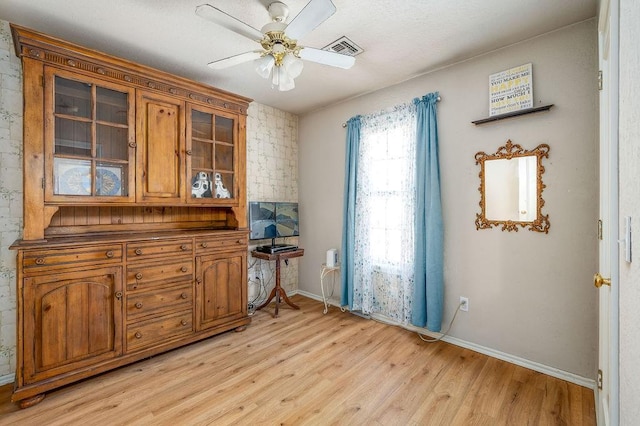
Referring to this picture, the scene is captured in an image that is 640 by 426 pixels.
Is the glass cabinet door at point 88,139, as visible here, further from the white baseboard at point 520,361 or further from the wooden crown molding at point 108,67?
the white baseboard at point 520,361

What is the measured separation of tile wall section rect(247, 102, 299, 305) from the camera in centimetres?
370

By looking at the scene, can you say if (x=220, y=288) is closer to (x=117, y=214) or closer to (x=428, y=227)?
(x=117, y=214)

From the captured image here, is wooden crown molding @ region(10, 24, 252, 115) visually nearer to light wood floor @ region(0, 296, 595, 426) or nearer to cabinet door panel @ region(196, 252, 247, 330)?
cabinet door panel @ region(196, 252, 247, 330)

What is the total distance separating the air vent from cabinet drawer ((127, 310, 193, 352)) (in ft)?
8.42

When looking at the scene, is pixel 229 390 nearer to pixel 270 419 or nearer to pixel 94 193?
pixel 270 419

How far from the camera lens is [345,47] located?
238cm

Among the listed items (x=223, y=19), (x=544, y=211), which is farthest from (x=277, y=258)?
(x=544, y=211)

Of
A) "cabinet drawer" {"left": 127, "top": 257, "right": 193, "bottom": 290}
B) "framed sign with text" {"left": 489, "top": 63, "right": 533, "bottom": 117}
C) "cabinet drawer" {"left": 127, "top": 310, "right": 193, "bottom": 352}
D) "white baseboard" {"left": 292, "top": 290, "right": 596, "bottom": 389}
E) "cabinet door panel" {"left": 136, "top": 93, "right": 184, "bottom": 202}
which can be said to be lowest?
"white baseboard" {"left": 292, "top": 290, "right": 596, "bottom": 389}

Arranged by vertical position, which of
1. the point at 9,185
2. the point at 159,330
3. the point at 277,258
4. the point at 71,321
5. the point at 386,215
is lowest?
Result: the point at 159,330

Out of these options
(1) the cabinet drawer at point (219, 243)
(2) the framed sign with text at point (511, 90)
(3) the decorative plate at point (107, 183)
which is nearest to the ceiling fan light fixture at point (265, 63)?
(3) the decorative plate at point (107, 183)

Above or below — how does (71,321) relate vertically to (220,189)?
below

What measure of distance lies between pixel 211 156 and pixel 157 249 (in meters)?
1.01

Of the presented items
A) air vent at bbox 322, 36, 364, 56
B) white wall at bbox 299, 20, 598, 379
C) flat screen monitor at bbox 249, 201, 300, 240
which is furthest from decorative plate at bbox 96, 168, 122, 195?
white wall at bbox 299, 20, 598, 379

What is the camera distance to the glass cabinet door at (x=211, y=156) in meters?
2.74
